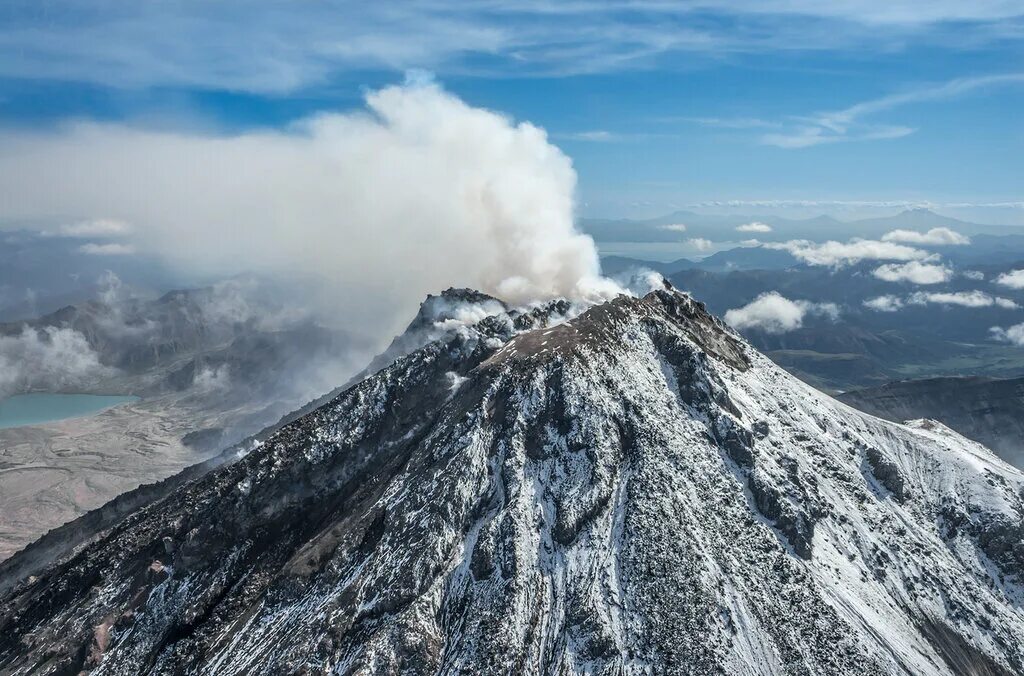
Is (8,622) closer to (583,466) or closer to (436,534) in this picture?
(436,534)

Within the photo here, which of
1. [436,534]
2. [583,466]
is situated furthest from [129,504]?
[583,466]

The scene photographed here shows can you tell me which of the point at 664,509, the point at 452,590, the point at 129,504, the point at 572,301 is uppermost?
the point at 572,301

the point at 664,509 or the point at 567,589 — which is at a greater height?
the point at 664,509

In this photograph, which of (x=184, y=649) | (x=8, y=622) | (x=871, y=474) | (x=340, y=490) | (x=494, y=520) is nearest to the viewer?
(x=184, y=649)

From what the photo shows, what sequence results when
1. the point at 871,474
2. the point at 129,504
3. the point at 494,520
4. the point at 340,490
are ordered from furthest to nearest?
the point at 129,504 → the point at 871,474 → the point at 340,490 → the point at 494,520

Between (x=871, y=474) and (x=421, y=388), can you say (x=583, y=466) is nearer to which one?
(x=421, y=388)

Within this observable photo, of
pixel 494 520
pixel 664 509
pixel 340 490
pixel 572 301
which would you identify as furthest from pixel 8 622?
pixel 572 301

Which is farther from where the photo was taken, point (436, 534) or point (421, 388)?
point (421, 388)
